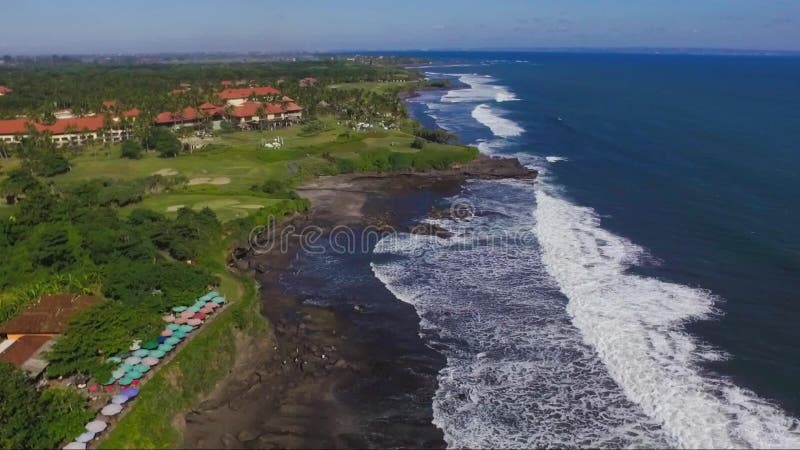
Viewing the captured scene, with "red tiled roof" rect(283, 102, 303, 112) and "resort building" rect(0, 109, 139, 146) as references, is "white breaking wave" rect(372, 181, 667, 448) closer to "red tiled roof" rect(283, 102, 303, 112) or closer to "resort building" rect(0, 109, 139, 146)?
"resort building" rect(0, 109, 139, 146)

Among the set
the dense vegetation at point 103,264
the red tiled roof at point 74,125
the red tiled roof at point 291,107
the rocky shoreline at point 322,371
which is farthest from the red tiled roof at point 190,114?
the rocky shoreline at point 322,371

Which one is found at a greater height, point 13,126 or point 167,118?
point 167,118

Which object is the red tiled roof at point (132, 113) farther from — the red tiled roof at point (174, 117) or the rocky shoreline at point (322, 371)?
the rocky shoreline at point (322, 371)

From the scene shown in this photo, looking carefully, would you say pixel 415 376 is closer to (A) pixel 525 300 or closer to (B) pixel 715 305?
(A) pixel 525 300

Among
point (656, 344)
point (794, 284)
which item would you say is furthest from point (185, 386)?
point (794, 284)

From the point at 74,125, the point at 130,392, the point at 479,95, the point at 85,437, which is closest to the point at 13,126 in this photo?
the point at 74,125

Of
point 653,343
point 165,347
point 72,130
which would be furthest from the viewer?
point 72,130

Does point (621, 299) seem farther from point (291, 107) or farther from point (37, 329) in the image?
point (291, 107)
